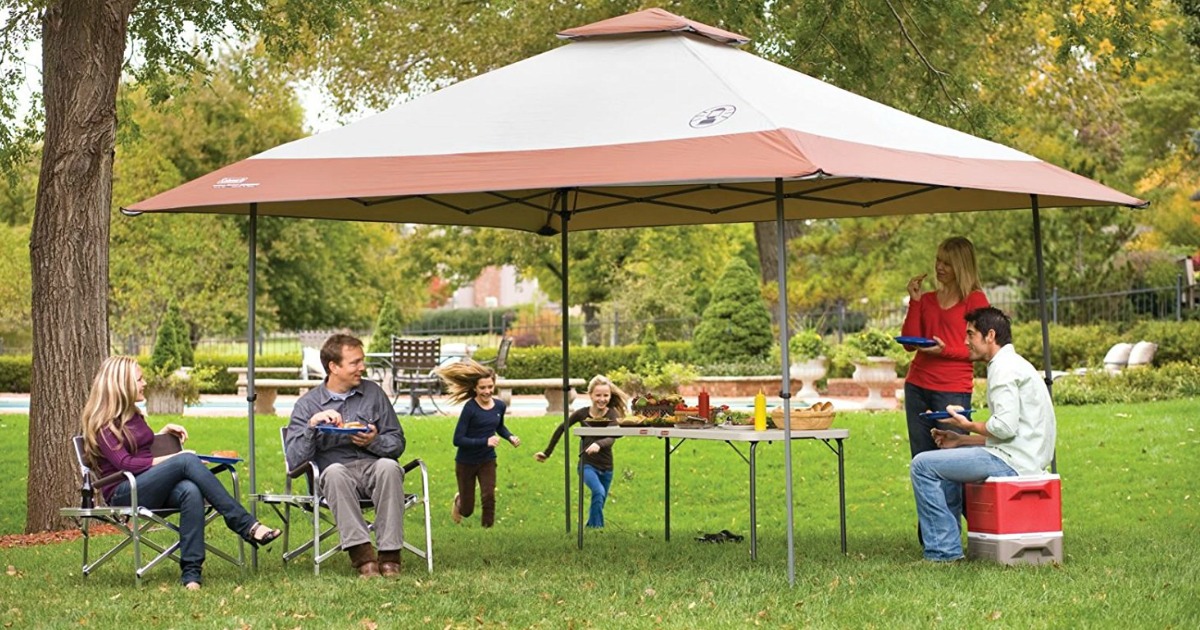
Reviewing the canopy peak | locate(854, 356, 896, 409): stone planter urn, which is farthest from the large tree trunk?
locate(854, 356, 896, 409): stone planter urn

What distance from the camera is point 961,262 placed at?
8.24 m

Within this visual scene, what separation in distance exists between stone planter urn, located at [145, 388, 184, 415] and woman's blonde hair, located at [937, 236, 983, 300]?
13.7 meters

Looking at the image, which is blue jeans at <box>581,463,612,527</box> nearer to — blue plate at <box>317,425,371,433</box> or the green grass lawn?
the green grass lawn

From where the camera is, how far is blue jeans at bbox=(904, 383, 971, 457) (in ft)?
27.2

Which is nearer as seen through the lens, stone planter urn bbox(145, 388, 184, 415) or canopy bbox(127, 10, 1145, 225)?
canopy bbox(127, 10, 1145, 225)

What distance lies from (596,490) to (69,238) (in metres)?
4.04

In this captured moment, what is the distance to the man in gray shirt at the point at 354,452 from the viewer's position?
298 inches

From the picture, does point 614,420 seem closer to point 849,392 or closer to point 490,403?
point 490,403

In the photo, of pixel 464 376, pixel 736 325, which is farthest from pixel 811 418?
pixel 736 325

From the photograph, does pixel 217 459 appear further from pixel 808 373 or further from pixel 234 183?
pixel 808 373

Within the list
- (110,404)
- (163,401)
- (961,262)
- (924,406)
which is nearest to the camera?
(110,404)

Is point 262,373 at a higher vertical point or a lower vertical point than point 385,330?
lower

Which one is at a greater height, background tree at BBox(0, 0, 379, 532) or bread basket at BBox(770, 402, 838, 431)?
background tree at BBox(0, 0, 379, 532)

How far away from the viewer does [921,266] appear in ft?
92.2
